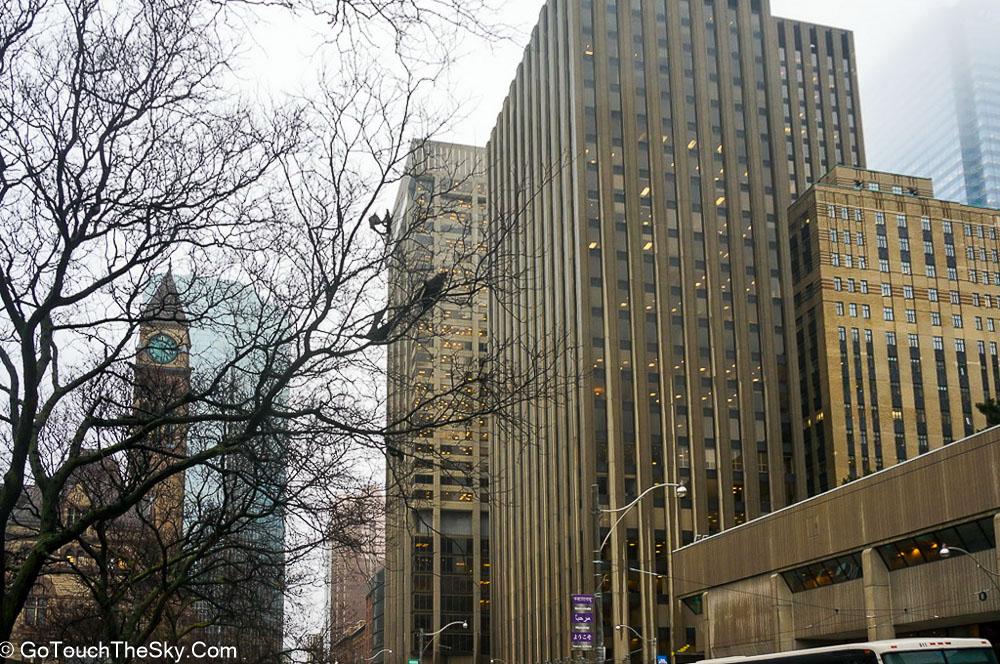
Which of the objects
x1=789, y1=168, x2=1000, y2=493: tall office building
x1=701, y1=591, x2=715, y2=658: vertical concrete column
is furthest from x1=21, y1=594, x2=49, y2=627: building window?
x1=789, y1=168, x2=1000, y2=493: tall office building

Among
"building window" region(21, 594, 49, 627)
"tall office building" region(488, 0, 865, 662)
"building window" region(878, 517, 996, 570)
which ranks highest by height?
"tall office building" region(488, 0, 865, 662)

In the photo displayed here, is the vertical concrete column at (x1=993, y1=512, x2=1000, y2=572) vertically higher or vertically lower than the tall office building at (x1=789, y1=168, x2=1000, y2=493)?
lower

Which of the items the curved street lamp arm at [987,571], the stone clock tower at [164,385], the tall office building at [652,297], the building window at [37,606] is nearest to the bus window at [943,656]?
the stone clock tower at [164,385]

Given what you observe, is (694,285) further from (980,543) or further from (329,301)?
(329,301)

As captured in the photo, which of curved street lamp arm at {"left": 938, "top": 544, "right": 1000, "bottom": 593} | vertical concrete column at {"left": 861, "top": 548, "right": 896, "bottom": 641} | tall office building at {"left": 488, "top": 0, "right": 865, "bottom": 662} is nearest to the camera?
curved street lamp arm at {"left": 938, "top": 544, "right": 1000, "bottom": 593}

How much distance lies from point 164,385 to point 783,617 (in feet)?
116

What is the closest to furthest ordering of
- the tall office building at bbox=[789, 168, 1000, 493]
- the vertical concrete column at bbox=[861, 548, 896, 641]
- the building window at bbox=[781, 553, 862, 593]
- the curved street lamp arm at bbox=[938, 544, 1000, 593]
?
the curved street lamp arm at bbox=[938, 544, 1000, 593], the vertical concrete column at bbox=[861, 548, 896, 641], the building window at bbox=[781, 553, 862, 593], the tall office building at bbox=[789, 168, 1000, 493]

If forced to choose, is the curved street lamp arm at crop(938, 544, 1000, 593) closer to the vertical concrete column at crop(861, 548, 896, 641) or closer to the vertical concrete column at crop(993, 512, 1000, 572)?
the vertical concrete column at crop(993, 512, 1000, 572)

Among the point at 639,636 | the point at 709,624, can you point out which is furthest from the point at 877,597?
the point at 639,636

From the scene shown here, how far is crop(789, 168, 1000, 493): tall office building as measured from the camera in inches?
4080

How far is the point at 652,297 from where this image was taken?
317 ft

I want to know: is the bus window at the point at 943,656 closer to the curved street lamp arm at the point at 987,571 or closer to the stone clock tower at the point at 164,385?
the stone clock tower at the point at 164,385

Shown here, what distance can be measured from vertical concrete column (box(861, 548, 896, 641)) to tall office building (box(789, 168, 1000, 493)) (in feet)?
203

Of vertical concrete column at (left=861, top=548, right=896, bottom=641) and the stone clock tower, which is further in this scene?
vertical concrete column at (left=861, top=548, right=896, bottom=641)
